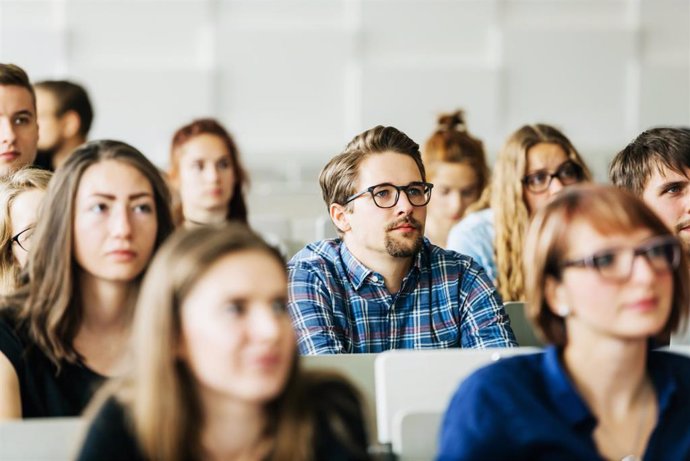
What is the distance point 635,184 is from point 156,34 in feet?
18.0

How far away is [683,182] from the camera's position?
320cm

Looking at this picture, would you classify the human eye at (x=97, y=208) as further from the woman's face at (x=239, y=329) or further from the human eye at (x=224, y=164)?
the human eye at (x=224, y=164)

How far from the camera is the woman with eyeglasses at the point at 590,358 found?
183 centimetres

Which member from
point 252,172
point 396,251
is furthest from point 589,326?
point 252,172

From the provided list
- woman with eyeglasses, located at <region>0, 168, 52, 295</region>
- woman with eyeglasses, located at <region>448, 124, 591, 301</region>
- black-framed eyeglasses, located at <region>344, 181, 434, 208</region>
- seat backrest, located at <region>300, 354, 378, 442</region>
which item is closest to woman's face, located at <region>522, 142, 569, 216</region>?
woman with eyeglasses, located at <region>448, 124, 591, 301</region>

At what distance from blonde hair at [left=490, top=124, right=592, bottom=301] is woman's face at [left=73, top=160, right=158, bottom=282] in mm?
1858

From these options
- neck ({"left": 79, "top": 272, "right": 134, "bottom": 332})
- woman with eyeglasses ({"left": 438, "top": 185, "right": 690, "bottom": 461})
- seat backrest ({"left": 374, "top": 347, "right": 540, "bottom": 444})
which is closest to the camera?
woman with eyeglasses ({"left": 438, "top": 185, "right": 690, "bottom": 461})

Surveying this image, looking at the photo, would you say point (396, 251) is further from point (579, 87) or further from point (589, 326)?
point (579, 87)

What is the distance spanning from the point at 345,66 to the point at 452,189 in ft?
11.9

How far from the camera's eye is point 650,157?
3.24 meters

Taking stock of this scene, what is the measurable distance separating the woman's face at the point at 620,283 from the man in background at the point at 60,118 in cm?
339

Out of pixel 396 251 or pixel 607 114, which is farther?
pixel 607 114

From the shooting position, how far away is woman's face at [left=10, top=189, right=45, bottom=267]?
2797 mm

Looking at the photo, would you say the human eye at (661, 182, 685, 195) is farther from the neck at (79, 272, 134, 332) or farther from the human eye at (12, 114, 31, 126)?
the human eye at (12, 114, 31, 126)
